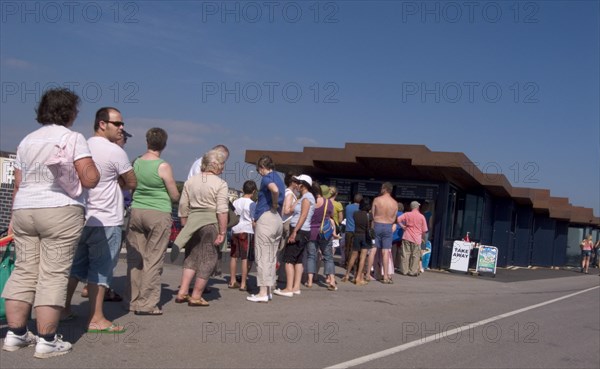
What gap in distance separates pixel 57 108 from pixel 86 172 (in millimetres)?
575

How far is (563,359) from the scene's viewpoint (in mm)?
6926

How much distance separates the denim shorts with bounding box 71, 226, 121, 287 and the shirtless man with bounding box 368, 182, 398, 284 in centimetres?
691

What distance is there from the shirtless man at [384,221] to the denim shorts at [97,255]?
6912mm

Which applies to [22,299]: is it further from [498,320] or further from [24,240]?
[498,320]

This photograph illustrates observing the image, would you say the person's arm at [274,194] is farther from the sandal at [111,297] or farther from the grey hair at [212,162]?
the sandal at [111,297]

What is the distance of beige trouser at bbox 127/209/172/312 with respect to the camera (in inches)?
268

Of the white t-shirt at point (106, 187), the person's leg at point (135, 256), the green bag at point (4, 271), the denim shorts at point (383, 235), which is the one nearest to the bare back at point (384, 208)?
the denim shorts at point (383, 235)

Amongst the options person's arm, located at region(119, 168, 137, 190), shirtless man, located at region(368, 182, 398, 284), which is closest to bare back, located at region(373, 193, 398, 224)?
shirtless man, located at region(368, 182, 398, 284)

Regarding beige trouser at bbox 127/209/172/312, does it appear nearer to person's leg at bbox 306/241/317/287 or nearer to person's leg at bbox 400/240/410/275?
person's leg at bbox 306/241/317/287

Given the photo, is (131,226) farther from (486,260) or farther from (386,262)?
(486,260)

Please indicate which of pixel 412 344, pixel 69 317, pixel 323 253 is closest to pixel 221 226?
pixel 69 317

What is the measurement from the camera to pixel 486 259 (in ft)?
58.6

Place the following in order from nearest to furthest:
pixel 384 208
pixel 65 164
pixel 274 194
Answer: pixel 65 164 → pixel 274 194 → pixel 384 208

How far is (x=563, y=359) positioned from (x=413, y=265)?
801cm
